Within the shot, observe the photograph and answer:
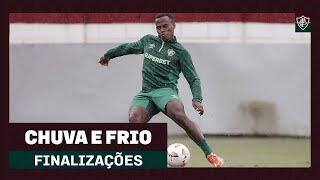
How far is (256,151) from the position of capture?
39.4 feet

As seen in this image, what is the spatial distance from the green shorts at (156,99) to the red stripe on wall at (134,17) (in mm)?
959

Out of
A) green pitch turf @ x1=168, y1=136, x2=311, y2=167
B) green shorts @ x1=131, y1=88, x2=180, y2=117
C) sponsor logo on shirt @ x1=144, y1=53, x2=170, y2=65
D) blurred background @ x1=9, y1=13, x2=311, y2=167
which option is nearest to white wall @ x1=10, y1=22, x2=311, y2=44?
blurred background @ x1=9, y1=13, x2=311, y2=167

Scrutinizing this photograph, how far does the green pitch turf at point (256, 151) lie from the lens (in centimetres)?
1103

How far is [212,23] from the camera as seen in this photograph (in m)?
12.1

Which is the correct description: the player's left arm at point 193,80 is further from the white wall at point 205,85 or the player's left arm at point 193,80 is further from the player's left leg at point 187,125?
the white wall at point 205,85

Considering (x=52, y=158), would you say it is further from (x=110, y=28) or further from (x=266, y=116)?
(x=266, y=116)

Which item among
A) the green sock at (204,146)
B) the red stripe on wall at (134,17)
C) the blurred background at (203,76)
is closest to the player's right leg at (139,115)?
the green sock at (204,146)

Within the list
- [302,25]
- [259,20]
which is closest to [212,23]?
[259,20]

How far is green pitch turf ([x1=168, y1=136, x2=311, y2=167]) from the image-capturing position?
11.0 metres

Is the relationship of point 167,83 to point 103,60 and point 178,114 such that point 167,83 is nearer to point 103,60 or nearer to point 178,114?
point 178,114

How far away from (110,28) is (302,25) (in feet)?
8.69

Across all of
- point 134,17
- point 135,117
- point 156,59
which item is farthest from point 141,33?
point 135,117

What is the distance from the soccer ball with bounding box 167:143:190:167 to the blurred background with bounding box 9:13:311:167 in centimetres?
66

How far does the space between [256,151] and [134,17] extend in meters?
2.31
